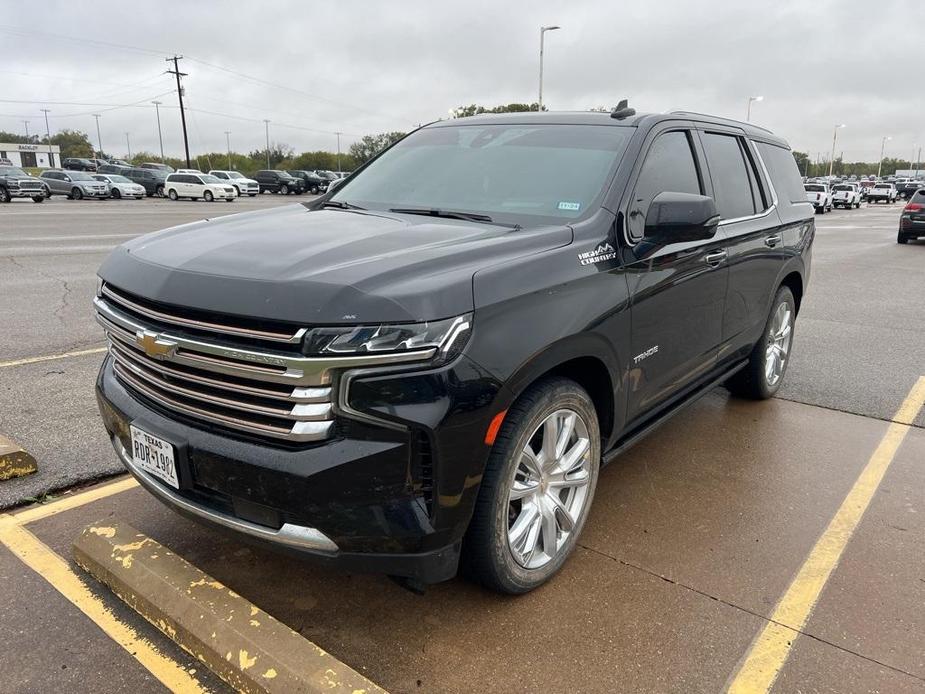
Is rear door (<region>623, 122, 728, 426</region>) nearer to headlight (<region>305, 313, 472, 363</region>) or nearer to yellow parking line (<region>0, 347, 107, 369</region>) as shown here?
headlight (<region>305, 313, 472, 363</region>)

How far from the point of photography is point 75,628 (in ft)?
8.77

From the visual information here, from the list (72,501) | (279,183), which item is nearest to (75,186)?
(279,183)

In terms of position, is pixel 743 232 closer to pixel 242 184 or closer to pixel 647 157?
pixel 647 157

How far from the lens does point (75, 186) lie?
37219 mm

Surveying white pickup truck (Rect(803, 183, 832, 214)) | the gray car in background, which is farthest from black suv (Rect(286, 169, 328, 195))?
white pickup truck (Rect(803, 183, 832, 214))

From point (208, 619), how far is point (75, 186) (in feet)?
133

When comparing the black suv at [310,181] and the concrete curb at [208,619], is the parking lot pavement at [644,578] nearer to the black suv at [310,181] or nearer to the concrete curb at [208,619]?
the concrete curb at [208,619]

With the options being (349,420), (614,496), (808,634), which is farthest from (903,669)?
(349,420)

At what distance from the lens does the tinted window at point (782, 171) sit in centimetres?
499

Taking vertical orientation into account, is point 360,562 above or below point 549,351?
below

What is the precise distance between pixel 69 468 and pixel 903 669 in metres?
3.95

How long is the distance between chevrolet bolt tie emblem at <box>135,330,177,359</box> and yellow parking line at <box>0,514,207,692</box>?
104cm

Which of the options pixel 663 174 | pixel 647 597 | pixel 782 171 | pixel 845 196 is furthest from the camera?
pixel 845 196

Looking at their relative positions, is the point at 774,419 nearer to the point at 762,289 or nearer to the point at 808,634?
the point at 762,289
